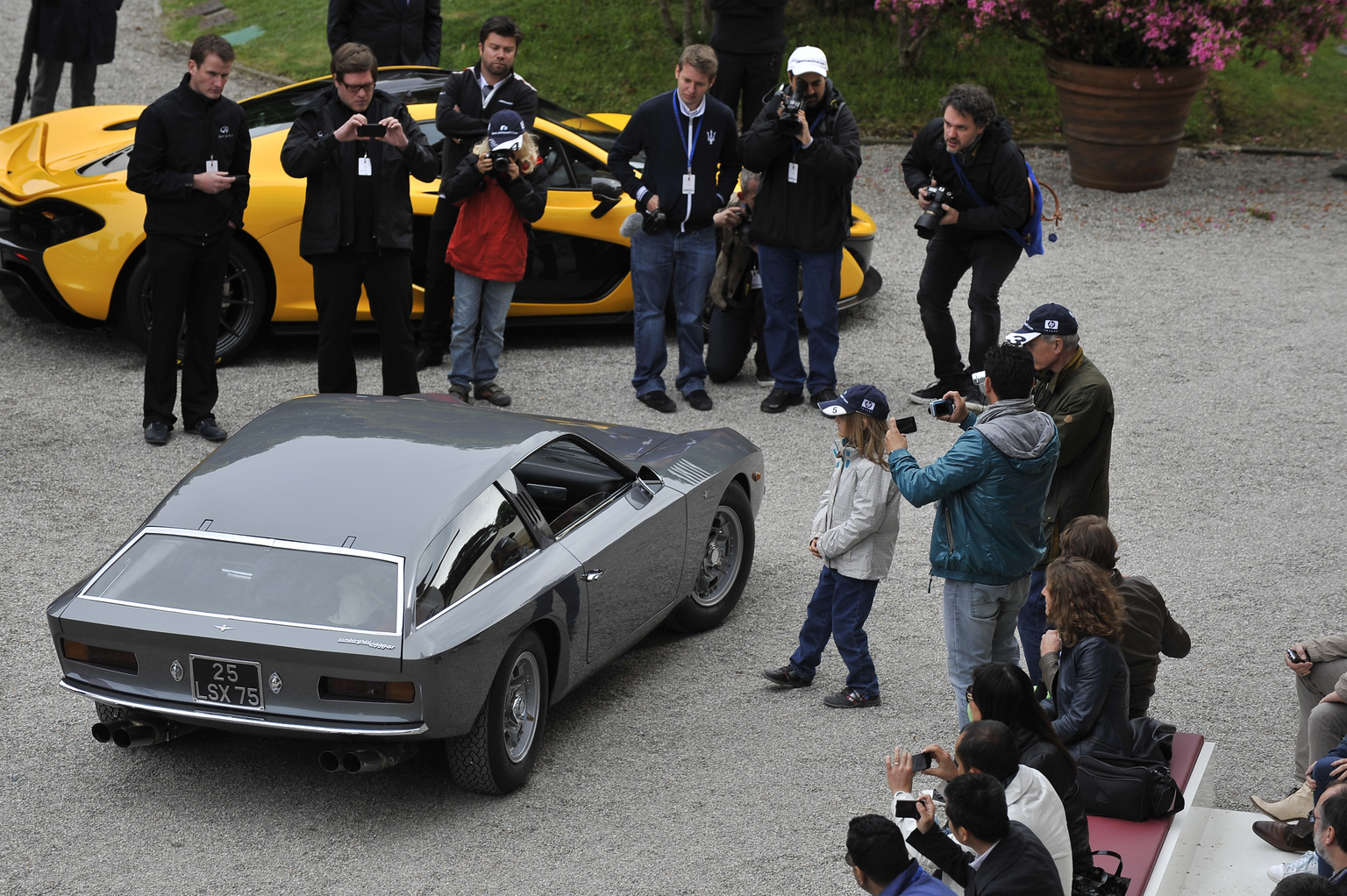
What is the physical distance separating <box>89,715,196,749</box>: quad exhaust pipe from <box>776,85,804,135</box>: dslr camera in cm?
528

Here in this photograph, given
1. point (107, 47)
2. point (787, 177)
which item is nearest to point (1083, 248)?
point (787, 177)

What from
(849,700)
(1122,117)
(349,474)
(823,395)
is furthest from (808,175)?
(1122,117)

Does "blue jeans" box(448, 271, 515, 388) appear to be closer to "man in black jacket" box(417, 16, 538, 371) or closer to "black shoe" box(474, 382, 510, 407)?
"black shoe" box(474, 382, 510, 407)

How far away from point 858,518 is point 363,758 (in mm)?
2205

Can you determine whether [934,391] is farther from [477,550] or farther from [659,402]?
[477,550]

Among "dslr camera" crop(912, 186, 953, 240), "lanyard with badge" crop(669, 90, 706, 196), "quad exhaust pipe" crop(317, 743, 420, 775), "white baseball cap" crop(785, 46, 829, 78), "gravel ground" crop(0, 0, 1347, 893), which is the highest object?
"white baseball cap" crop(785, 46, 829, 78)

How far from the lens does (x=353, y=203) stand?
820cm

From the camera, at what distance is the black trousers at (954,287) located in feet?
29.6

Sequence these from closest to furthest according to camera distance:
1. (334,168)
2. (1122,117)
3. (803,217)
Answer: (334,168), (803,217), (1122,117)

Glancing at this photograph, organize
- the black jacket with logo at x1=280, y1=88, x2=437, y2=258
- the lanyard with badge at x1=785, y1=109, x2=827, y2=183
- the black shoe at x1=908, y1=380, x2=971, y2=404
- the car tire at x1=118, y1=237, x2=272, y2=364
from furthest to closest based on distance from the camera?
the black shoe at x1=908, y1=380, x2=971, y2=404
the car tire at x1=118, y1=237, x2=272, y2=364
the lanyard with badge at x1=785, y1=109, x2=827, y2=183
the black jacket with logo at x1=280, y1=88, x2=437, y2=258

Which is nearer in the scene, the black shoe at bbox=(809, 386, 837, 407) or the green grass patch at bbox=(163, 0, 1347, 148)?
the black shoe at bbox=(809, 386, 837, 407)

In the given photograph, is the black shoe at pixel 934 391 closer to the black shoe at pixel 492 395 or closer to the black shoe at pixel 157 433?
the black shoe at pixel 492 395

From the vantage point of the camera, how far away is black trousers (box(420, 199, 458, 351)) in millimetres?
9234

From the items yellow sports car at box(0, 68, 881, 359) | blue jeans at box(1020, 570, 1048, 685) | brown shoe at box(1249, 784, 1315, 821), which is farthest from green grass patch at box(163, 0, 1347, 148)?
brown shoe at box(1249, 784, 1315, 821)
